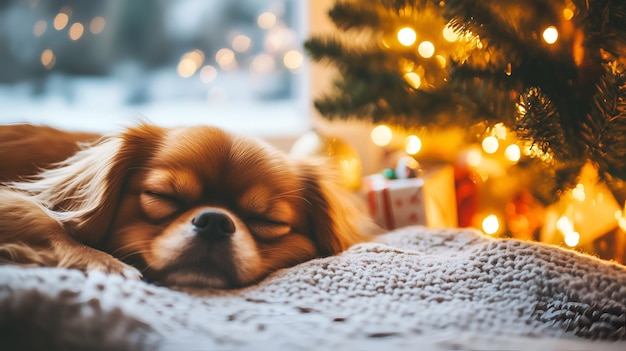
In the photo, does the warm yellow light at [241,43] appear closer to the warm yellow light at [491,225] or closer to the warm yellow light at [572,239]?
the warm yellow light at [491,225]

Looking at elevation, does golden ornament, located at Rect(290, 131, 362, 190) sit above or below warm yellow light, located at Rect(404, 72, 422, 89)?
below

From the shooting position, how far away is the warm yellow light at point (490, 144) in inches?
59.2

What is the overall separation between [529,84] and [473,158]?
3.01ft

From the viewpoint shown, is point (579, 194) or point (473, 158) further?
point (473, 158)

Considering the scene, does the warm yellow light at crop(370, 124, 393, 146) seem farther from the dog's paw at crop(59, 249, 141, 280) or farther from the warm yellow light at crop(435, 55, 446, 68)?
the dog's paw at crop(59, 249, 141, 280)

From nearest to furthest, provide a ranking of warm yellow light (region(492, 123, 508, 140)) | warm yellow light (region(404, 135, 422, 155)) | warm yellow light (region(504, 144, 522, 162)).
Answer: warm yellow light (region(492, 123, 508, 140))
warm yellow light (region(504, 144, 522, 162))
warm yellow light (region(404, 135, 422, 155))

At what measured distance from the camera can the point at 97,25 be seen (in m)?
2.22

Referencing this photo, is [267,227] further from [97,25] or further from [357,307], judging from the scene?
[97,25]

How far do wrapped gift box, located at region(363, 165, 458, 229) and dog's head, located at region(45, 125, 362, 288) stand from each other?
1.05ft

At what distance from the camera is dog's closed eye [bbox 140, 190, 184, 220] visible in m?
1.04

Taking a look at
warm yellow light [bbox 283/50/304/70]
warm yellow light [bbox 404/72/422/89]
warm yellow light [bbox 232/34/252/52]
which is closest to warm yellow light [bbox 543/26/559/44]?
warm yellow light [bbox 404/72/422/89]

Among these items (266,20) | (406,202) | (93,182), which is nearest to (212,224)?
(93,182)

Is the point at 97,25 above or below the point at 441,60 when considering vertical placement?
above

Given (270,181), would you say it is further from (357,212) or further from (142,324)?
(142,324)
